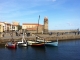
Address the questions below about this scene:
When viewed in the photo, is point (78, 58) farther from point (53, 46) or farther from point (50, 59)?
point (53, 46)

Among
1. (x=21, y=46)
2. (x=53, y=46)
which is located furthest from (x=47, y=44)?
(x=21, y=46)

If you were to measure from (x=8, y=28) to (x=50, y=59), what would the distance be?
185 ft

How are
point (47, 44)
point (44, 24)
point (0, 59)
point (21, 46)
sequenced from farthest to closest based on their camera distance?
point (44, 24) < point (47, 44) < point (21, 46) < point (0, 59)

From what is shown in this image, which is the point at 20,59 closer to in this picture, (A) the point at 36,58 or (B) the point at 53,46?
(A) the point at 36,58

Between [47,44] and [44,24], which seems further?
[44,24]

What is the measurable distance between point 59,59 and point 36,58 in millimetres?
3232

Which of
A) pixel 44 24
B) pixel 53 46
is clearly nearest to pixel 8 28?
pixel 44 24

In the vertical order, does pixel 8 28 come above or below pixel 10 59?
above

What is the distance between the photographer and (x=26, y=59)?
22953 mm

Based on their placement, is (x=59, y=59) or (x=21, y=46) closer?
(x=59, y=59)

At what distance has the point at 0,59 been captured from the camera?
899 inches

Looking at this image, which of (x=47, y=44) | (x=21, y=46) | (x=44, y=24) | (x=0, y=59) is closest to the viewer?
(x=0, y=59)

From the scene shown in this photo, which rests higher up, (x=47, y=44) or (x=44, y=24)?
(x=44, y=24)

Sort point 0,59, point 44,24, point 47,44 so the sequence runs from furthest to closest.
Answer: point 44,24 → point 47,44 → point 0,59
